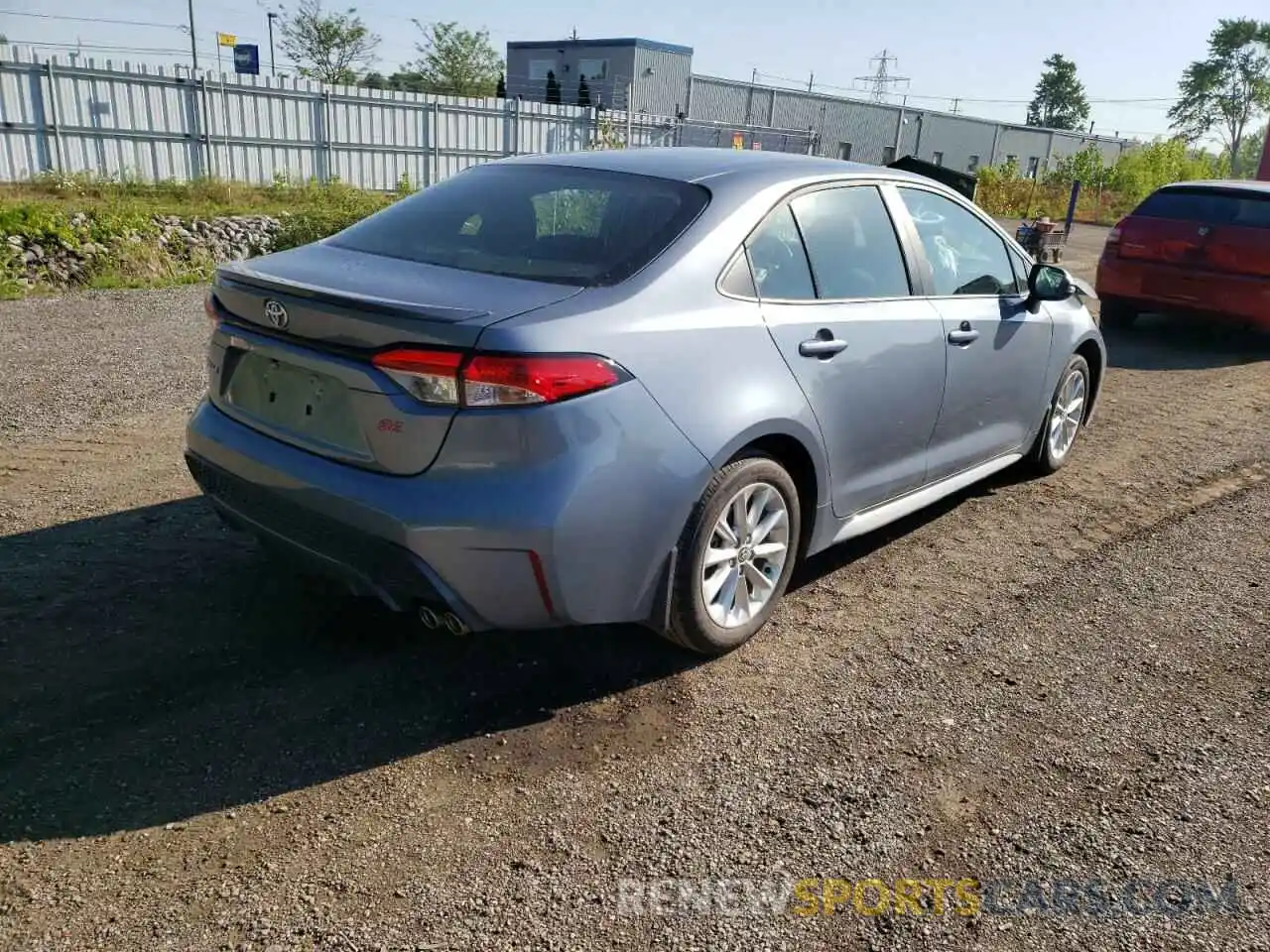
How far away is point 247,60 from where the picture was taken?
2373 cm

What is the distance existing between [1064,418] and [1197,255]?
16.3 feet

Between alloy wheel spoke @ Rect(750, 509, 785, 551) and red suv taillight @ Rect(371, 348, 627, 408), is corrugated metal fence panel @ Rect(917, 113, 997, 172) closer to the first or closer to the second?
alloy wheel spoke @ Rect(750, 509, 785, 551)

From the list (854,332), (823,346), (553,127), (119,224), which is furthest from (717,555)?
(553,127)

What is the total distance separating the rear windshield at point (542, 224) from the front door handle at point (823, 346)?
1.93 ft

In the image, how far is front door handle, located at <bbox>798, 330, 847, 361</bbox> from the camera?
353cm

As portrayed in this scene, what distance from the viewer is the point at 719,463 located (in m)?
3.21

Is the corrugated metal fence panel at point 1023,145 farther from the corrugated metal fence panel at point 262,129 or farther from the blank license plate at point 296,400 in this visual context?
the blank license plate at point 296,400

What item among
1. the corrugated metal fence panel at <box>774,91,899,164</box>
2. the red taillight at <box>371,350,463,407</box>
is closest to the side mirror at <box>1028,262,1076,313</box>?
the red taillight at <box>371,350,463,407</box>

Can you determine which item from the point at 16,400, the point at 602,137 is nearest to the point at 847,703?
the point at 16,400

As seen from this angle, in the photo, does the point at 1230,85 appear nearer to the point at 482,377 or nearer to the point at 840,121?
the point at 840,121

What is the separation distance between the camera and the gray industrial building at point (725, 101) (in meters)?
37.1

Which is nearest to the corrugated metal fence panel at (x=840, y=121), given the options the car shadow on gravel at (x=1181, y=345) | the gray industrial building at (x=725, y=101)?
the gray industrial building at (x=725, y=101)

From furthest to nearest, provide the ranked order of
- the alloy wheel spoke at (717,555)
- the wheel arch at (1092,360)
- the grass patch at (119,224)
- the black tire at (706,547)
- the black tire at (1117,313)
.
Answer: the grass patch at (119,224)
the black tire at (1117,313)
the wheel arch at (1092,360)
the alloy wheel spoke at (717,555)
the black tire at (706,547)

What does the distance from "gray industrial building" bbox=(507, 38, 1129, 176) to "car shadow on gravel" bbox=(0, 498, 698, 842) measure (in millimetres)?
29013
